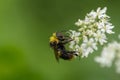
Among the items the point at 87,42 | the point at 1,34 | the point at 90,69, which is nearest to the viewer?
the point at 87,42

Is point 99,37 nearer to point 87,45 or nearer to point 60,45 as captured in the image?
point 87,45

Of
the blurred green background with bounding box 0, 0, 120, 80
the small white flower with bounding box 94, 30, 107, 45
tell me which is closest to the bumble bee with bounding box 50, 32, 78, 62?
the small white flower with bounding box 94, 30, 107, 45

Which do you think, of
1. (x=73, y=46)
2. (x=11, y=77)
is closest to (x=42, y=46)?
(x=11, y=77)

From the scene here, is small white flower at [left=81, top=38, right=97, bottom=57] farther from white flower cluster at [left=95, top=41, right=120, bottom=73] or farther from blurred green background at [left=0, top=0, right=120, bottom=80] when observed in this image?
blurred green background at [left=0, top=0, right=120, bottom=80]

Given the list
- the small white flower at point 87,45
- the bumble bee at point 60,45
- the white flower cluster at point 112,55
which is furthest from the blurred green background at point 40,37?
the white flower cluster at point 112,55

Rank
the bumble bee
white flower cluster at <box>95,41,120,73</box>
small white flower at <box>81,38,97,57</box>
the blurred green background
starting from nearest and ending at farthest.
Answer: white flower cluster at <box>95,41,120,73</box>
small white flower at <box>81,38,97,57</box>
the bumble bee
the blurred green background

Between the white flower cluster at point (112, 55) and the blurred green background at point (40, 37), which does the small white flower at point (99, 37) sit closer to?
the white flower cluster at point (112, 55)

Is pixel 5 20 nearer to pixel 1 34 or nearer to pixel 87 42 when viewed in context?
pixel 1 34
